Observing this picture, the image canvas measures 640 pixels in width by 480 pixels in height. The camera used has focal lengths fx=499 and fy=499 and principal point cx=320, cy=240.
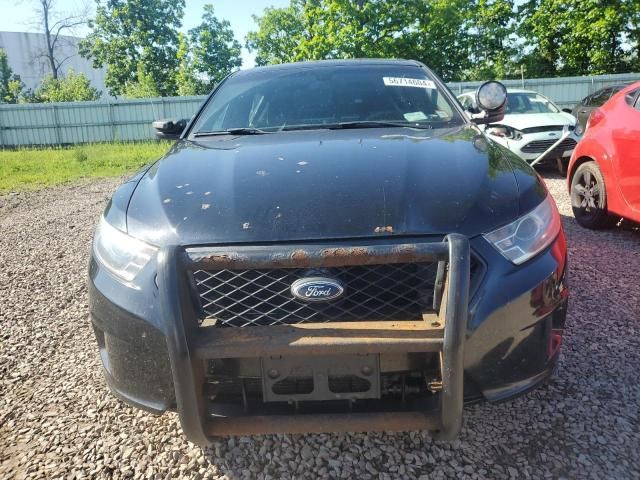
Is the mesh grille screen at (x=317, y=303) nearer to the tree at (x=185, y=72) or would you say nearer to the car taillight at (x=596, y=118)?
the car taillight at (x=596, y=118)

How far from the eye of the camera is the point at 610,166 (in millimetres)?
4398

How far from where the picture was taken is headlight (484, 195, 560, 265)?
1587mm

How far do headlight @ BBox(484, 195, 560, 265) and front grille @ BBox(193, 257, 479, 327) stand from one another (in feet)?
0.44

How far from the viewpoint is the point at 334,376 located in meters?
1.52

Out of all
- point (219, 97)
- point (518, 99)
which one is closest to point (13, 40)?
point (518, 99)

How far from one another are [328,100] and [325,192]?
1.30 m

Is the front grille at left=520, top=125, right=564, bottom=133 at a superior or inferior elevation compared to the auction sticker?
inferior

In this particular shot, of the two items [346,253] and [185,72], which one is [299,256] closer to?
[346,253]

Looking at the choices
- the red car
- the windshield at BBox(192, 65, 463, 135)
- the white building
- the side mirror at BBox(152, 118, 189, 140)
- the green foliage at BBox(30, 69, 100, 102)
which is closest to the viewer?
the windshield at BBox(192, 65, 463, 135)

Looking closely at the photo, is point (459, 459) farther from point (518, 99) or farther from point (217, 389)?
point (518, 99)

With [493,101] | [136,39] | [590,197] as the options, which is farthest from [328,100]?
[136,39]

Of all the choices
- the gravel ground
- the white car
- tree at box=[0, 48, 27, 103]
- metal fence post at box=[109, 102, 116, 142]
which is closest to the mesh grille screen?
the gravel ground

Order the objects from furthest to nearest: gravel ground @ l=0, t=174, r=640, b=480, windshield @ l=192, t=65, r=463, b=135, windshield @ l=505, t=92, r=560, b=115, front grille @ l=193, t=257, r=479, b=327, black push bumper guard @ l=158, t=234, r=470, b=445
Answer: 1. windshield @ l=505, t=92, r=560, b=115
2. windshield @ l=192, t=65, r=463, b=135
3. gravel ground @ l=0, t=174, r=640, b=480
4. front grille @ l=193, t=257, r=479, b=327
5. black push bumper guard @ l=158, t=234, r=470, b=445

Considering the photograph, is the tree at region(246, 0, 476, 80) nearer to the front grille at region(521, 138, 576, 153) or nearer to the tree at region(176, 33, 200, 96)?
the tree at region(176, 33, 200, 96)
